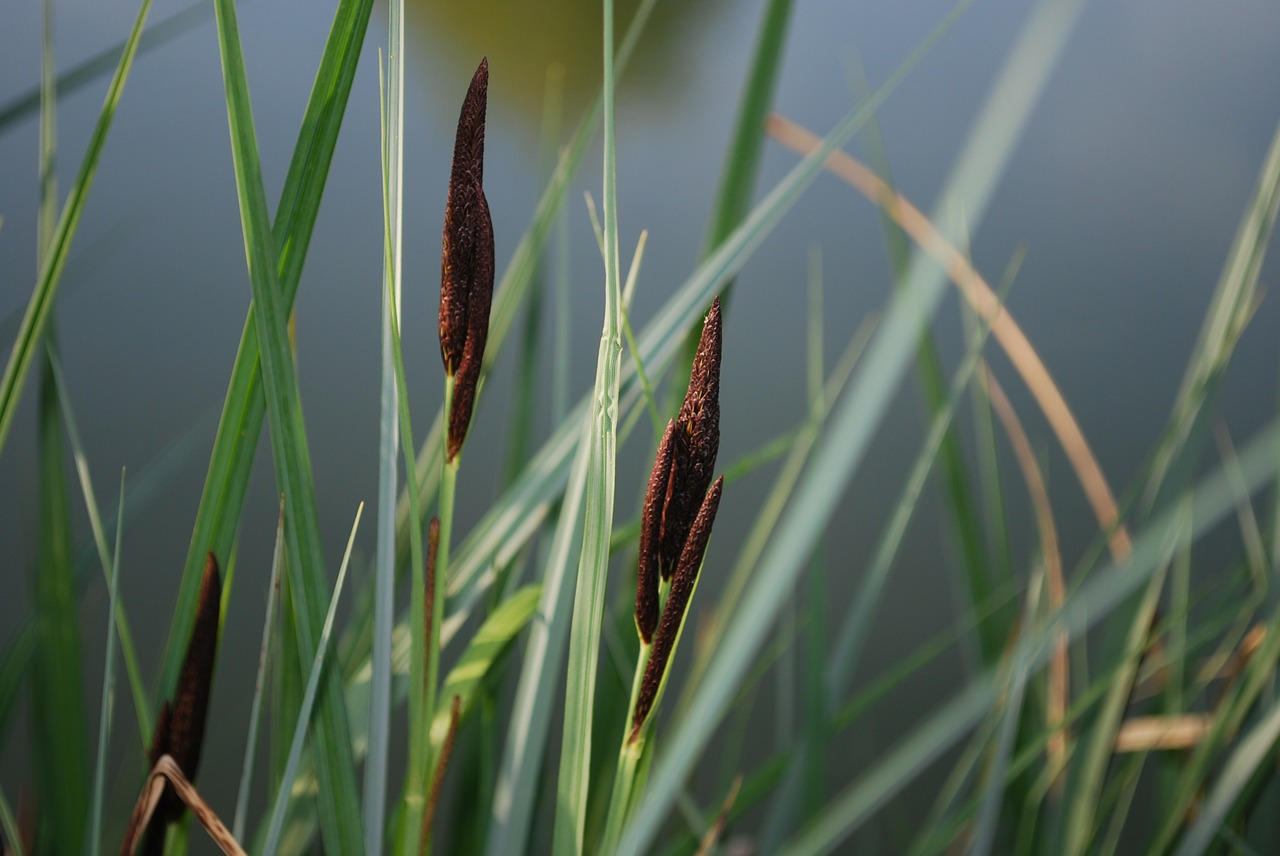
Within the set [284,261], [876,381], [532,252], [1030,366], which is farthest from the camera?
[1030,366]

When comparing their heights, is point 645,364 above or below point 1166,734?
above

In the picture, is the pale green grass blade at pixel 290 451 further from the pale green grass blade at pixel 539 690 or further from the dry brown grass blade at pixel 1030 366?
the dry brown grass blade at pixel 1030 366

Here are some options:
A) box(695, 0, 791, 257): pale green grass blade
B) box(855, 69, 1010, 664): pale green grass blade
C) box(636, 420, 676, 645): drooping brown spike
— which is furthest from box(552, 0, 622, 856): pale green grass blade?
box(855, 69, 1010, 664): pale green grass blade

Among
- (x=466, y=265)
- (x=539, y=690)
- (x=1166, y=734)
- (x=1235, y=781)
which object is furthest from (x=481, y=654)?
(x=1166, y=734)

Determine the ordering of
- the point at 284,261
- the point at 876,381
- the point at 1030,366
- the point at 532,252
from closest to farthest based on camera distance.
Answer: the point at 876,381 → the point at 284,261 → the point at 532,252 → the point at 1030,366

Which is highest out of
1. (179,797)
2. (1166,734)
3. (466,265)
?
(466,265)

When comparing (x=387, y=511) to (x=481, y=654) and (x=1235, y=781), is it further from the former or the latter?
(x=1235, y=781)

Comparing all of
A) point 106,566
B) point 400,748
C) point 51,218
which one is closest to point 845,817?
point 106,566
